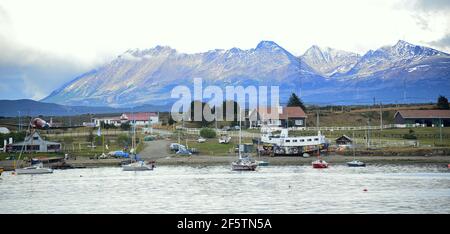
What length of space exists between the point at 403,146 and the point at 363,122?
1124 inches

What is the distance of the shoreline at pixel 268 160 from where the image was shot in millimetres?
74438

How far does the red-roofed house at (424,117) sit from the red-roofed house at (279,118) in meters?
14.2

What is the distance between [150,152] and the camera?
8381 cm

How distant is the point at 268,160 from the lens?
78.9 meters

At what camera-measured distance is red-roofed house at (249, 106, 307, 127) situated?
110 metres

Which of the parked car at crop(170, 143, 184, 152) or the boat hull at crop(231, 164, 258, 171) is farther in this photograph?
the parked car at crop(170, 143, 184, 152)

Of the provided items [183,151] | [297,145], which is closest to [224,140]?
A: [183,151]

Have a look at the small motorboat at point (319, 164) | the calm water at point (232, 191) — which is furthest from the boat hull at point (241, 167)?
the small motorboat at point (319, 164)

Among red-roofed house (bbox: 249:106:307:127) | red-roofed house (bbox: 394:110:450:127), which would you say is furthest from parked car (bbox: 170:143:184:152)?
red-roofed house (bbox: 394:110:450:127)

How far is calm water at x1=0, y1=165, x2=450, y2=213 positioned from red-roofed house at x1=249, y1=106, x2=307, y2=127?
125ft

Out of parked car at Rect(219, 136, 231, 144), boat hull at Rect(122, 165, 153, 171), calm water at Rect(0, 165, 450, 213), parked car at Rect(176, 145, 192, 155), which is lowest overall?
calm water at Rect(0, 165, 450, 213)

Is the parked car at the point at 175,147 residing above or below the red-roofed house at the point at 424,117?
below

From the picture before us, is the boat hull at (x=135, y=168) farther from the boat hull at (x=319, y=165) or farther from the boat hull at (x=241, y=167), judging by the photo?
the boat hull at (x=319, y=165)

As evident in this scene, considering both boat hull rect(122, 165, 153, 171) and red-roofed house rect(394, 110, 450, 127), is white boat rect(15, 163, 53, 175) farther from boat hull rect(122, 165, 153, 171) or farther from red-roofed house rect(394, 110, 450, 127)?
red-roofed house rect(394, 110, 450, 127)
